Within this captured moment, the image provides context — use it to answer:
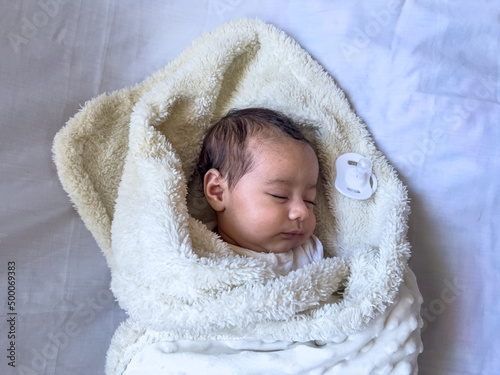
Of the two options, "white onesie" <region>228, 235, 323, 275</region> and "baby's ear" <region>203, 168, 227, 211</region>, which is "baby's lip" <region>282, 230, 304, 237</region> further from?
"baby's ear" <region>203, 168, 227, 211</region>

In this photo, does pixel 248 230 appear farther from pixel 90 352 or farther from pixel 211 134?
pixel 90 352

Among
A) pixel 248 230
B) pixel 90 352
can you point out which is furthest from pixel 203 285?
pixel 90 352

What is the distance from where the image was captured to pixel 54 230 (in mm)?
1133

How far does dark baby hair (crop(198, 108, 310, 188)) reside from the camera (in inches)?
44.0

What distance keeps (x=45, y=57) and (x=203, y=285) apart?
63cm

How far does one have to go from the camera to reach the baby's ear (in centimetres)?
113

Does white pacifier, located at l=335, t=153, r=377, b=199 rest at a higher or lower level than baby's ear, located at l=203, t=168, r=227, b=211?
higher

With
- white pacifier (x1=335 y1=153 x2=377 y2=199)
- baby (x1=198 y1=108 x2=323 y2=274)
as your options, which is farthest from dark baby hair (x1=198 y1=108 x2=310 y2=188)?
white pacifier (x1=335 y1=153 x2=377 y2=199)

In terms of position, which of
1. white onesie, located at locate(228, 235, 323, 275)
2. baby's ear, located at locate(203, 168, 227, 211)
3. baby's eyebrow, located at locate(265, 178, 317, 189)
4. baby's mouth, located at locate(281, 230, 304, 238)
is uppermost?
baby's eyebrow, located at locate(265, 178, 317, 189)

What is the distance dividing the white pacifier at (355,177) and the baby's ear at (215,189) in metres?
0.27

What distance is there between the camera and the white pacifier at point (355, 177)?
1.15 metres

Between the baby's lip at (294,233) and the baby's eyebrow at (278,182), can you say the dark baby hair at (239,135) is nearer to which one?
the baby's eyebrow at (278,182)

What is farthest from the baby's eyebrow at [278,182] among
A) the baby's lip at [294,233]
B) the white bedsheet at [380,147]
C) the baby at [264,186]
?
the white bedsheet at [380,147]

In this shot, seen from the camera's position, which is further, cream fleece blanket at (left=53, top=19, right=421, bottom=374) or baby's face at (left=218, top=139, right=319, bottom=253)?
baby's face at (left=218, top=139, right=319, bottom=253)
